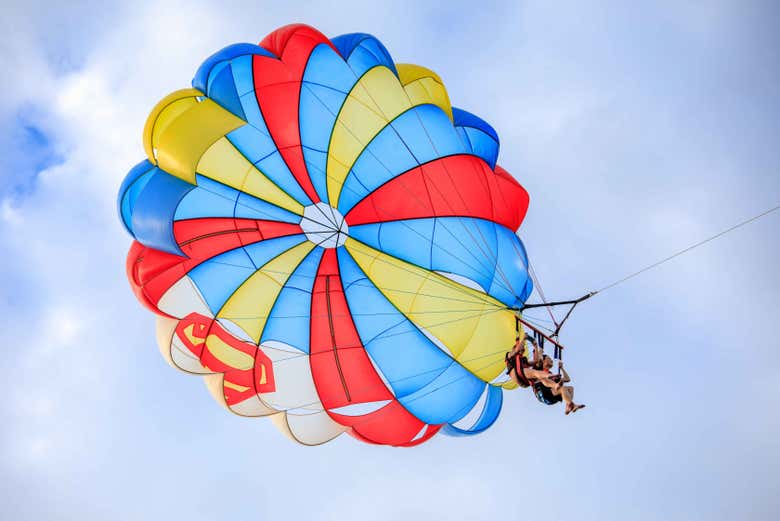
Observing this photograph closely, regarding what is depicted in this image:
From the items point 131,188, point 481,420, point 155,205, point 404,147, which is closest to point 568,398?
point 481,420

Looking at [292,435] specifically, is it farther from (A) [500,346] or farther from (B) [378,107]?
(B) [378,107]

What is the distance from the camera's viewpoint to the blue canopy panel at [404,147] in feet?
25.5

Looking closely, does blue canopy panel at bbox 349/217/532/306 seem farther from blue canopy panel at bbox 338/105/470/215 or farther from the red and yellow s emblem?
the red and yellow s emblem

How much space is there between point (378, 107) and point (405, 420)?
4142mm

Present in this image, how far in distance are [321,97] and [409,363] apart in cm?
A: 366

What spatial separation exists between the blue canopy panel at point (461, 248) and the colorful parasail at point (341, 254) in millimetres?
20

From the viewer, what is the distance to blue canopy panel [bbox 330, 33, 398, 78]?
7656mm

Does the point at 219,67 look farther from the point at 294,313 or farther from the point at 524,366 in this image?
the point at 524,366

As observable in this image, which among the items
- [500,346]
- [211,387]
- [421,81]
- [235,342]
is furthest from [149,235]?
[500,346]

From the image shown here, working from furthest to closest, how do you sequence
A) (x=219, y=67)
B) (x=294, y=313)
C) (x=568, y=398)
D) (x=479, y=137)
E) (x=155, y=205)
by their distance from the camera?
(x=479, y=137) → (x=294, y=313) → (x=219, y=67) → (x=155, y=205) → (x=568, y=398)

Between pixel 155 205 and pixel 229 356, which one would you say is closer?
pixel 155 205

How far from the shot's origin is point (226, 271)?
8.09m

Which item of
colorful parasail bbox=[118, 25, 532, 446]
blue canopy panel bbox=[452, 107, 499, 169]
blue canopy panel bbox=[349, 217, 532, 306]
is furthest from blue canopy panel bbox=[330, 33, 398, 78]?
blue canopy panel bbox=[349, 217, 532, 306]

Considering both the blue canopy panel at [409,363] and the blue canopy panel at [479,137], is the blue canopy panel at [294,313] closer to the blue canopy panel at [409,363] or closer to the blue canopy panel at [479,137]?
the blue canopy panel at [409,363]
